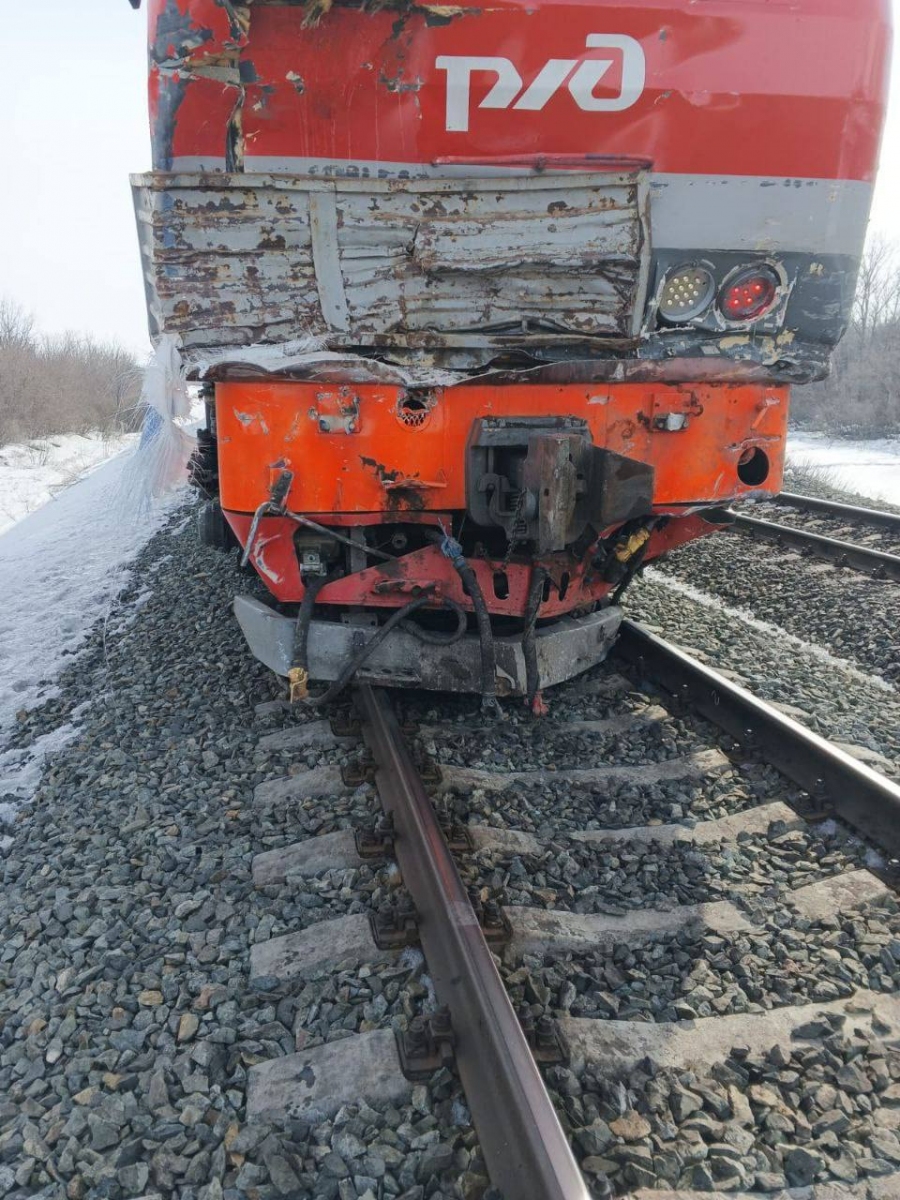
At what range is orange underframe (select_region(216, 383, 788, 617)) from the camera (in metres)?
3.10

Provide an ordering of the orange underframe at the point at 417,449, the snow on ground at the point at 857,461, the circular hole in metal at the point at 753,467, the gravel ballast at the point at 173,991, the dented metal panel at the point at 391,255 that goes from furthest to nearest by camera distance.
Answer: the snow on ground at the point at 857,461 → the circular hole in metal at the point at 753,467 → the orange underframe at the point at 417,449 → the dented metal panel at the point at 391,255 → the gravel ballast at the point at 173,991

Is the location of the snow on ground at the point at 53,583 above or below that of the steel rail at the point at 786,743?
below

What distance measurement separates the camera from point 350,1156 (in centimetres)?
176

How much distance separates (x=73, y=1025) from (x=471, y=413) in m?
2.38

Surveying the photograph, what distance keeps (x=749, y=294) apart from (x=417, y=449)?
1502 millimetres

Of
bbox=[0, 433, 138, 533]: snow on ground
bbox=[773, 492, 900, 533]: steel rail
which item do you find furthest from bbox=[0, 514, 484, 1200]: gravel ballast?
bbox=[0, 433, 138, 533]: snow on ground

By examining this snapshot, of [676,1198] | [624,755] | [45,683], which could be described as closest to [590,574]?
[624,755]

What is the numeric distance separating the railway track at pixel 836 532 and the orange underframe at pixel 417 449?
315 cm

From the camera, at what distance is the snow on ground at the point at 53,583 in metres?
4.64

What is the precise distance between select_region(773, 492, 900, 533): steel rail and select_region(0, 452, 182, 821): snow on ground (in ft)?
20.4

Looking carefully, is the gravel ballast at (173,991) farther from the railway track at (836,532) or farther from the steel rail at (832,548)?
the railway track at (836,532)

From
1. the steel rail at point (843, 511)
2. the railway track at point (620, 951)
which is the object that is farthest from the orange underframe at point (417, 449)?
the steel rail at point (843, 511)

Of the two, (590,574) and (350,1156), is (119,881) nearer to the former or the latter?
(350,1156)

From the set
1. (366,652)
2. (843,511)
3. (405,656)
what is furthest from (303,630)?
(843,511)
